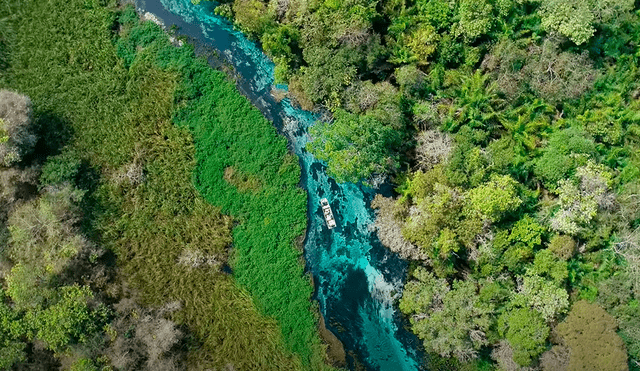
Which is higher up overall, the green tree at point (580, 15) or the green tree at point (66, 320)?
the green tree at point (580, 15)

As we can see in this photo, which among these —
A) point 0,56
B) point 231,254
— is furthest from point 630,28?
point 0,56

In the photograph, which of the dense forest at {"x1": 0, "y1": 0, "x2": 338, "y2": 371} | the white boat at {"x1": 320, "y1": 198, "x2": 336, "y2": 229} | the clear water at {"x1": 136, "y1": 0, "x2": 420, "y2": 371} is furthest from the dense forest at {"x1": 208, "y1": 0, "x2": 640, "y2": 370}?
the dense forest at {"x1": 0, "y1": 0, "x2": 338, "y2": 371}

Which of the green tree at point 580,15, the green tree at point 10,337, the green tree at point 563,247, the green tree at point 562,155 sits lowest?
the green tree at point 10,337

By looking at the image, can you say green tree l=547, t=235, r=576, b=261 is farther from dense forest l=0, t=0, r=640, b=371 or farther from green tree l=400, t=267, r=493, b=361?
green tree l=400, t=267, r=493, b=361

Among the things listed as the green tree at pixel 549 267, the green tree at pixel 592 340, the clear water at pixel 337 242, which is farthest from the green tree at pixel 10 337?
the green tree at pixel 592 340

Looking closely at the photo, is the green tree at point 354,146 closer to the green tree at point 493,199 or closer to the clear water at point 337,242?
the clear water at point 337,242

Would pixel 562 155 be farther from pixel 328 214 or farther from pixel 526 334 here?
pixel 328 214
